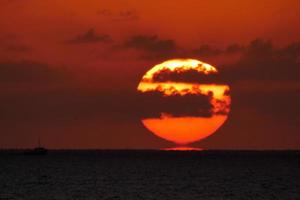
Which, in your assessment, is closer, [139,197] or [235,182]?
[139,197]

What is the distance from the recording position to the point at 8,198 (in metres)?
104

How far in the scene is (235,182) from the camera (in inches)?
5635

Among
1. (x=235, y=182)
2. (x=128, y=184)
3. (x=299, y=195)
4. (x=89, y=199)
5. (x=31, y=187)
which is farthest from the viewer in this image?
(x=235, y=182)

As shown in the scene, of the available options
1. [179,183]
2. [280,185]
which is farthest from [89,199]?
[280,185]

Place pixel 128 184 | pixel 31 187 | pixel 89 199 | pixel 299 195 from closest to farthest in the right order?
pixel 89 199, pixel 299 195, pixel 31 187, pixel 128 184

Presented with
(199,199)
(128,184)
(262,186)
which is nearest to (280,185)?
(262,186)

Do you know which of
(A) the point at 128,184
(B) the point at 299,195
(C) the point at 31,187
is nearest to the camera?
(B) the point at 299,195

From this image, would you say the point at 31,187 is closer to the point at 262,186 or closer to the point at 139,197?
the point at 139,197

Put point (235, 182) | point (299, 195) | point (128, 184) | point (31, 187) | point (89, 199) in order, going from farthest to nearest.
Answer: point (235, 182) < point (128, 184) < point (31, 187) < point (299, 195) < point (89, 199)

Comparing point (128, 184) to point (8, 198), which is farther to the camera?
point (128, 184)

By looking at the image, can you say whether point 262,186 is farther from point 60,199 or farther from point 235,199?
point 60,199

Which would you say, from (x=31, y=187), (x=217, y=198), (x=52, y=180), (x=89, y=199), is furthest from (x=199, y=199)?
(x=52, y=180)

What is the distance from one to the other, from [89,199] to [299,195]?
33.4 meters

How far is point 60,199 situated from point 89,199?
417 centimetres
